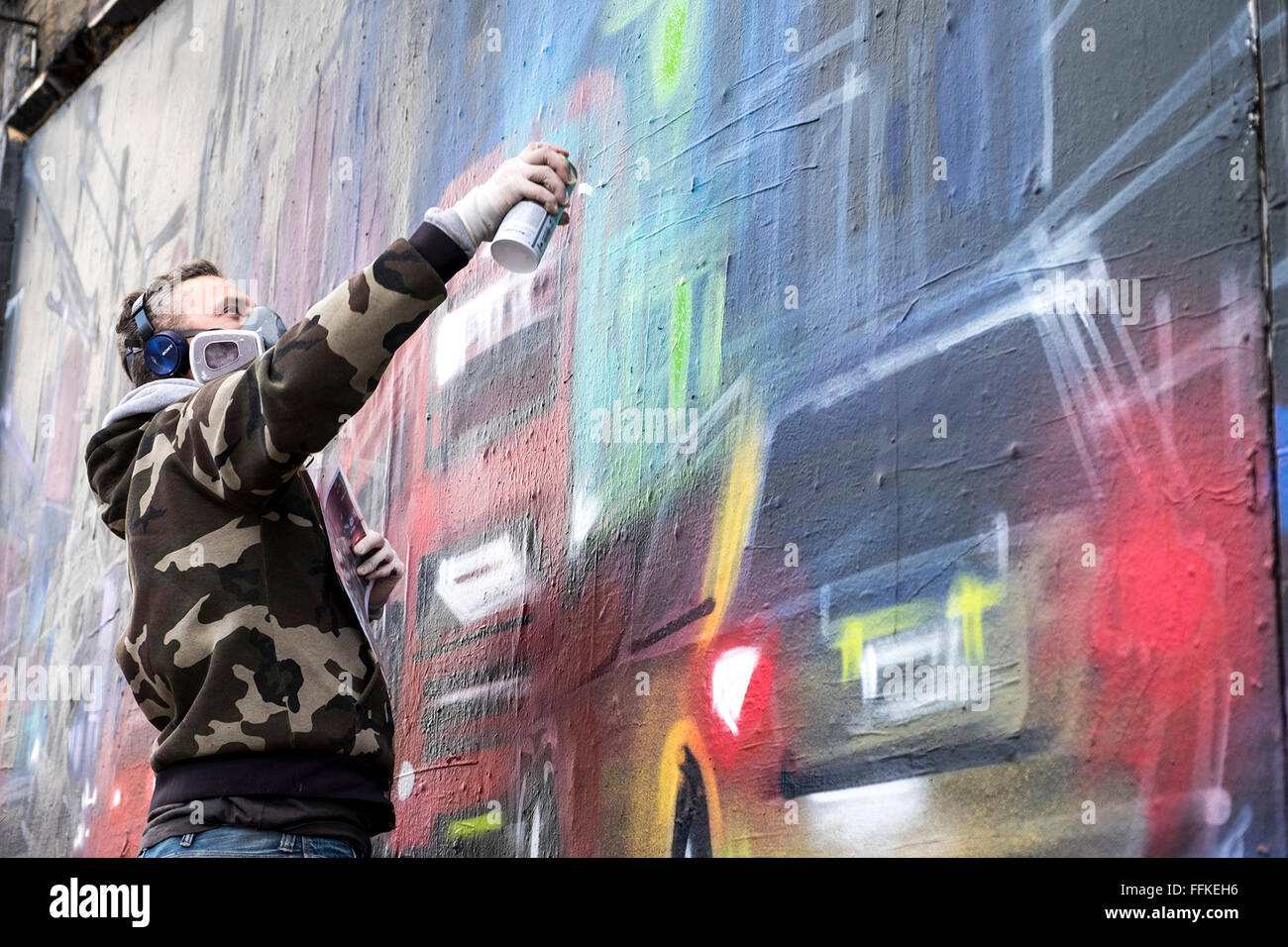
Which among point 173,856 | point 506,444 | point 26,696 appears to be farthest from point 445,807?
point 26,696

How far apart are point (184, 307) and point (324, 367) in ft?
2.39

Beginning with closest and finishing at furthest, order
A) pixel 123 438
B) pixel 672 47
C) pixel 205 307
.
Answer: pixel 123 438
pixel 205 307
pixel 672 47

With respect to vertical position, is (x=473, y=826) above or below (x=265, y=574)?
below

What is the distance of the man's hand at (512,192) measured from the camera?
254cm

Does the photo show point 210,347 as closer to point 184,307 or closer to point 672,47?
point 184,307

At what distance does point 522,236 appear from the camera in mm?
2521

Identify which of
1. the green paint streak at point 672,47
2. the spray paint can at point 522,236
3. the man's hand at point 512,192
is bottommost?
the spray paint can at point 522,236

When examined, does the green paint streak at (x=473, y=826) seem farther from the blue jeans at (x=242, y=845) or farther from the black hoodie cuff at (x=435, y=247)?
the black hoodie cuff at (x=435, y=247)

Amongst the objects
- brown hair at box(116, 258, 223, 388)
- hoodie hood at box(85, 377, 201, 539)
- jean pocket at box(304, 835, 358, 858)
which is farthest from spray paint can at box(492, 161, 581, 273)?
jean pocket at box(304, 835, 358, 858)

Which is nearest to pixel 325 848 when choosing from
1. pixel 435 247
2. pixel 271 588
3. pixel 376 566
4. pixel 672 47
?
pixel 271 588

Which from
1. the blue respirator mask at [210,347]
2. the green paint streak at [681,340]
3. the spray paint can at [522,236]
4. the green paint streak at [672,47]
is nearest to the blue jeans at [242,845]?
the blue respirator mask at [210,347]

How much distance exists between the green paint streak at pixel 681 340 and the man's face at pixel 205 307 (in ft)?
2.86

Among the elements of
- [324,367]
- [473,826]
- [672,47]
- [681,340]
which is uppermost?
[672,47]

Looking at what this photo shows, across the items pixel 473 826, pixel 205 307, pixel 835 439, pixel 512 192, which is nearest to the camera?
pixel 512 192
